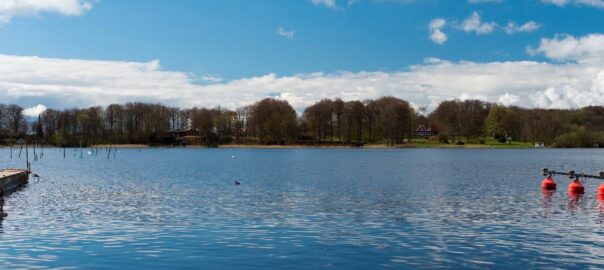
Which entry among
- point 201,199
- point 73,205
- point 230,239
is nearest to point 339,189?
point 201,199

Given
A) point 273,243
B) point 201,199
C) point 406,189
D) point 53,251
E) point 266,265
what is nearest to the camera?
point 266,265

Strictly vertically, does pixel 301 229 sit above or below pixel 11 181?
below

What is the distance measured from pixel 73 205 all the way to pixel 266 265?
84.5 ft

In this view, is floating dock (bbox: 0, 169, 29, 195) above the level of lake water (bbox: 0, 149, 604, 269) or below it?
above

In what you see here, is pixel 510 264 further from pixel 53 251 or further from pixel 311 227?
pixel 53 251

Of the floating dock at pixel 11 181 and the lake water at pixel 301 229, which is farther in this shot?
the floating dock at pixel 11 181

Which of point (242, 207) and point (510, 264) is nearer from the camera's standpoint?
point (510, 264)

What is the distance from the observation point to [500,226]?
33.0 meters

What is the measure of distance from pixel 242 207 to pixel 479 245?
19441 millimetres

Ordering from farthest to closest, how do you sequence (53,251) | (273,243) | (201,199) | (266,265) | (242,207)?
(201,199), (242,207), (273,243), (53,251), (266,265)

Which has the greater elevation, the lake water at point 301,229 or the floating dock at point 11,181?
the floating dock at point 11,181

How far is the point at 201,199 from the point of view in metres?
48.1

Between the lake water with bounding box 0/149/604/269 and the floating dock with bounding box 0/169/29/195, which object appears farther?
the floating dock with bounding box 0/169/29/195

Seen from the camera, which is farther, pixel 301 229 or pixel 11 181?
pixel 11 181
